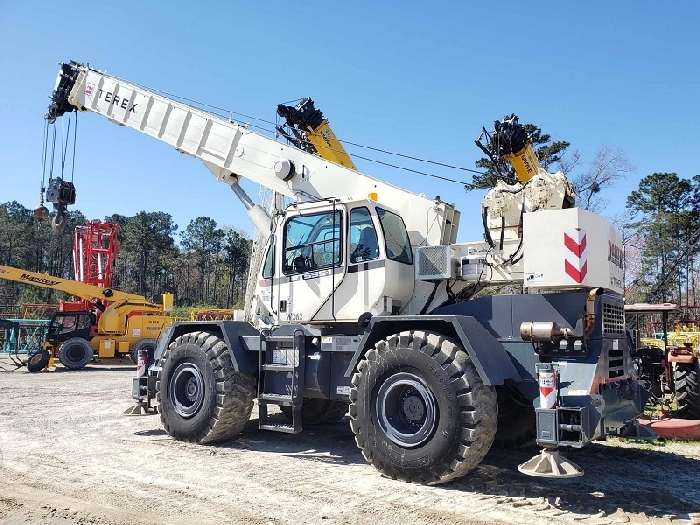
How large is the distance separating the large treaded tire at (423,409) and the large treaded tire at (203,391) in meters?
2.04

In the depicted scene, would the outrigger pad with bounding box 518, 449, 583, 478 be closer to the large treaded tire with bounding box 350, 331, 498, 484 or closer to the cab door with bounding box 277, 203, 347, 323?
the large treaded tire with bounding box 350, 331, 498, 484

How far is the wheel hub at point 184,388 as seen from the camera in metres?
8.12

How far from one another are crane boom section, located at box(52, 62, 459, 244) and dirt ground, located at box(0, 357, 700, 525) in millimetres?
3191

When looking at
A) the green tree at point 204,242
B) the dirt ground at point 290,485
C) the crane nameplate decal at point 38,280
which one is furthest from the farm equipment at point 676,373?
the green tree at point 204,242

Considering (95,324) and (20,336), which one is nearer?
(95,324)

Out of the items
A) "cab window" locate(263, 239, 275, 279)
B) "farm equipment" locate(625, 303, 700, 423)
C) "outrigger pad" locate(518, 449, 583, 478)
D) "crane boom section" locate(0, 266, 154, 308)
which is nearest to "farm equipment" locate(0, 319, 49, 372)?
"crane boom section" locate(0, 266, 154, 308)

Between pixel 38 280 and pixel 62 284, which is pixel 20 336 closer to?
pixel 38 280

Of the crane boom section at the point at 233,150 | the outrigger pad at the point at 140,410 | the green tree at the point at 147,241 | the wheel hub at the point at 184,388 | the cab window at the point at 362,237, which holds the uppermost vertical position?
the green tree at the point at 147,241

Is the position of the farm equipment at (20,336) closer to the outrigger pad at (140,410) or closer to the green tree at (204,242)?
the outrigger pad at (140,410)

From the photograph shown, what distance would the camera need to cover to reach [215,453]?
7.45m

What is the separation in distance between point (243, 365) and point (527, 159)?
29.0 feet

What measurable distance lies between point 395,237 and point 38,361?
53.6 ft

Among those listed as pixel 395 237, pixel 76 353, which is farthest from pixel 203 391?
pixel 76 353

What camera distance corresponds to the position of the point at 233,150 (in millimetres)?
9797
